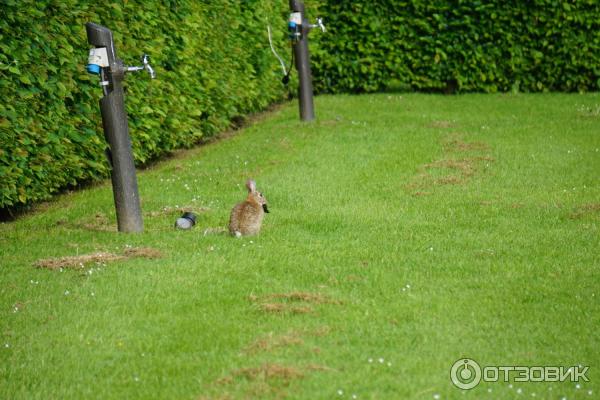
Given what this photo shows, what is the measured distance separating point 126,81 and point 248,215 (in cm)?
381

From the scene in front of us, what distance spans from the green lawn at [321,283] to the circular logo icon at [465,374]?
0.18 ft

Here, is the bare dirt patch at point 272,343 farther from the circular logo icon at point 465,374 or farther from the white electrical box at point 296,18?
the white electrical box at point 296,18

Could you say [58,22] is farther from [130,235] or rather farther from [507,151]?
[507,151]

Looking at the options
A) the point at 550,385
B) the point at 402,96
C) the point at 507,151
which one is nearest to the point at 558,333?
the point at 550,385

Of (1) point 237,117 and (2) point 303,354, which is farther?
(1) point 237,117

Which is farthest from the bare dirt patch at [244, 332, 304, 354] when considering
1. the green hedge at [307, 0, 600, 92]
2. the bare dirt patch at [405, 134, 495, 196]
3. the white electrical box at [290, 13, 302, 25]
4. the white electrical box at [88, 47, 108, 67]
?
the green hedge at [307, 0, 600, 92]

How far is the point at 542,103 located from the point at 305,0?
4664 millimetres

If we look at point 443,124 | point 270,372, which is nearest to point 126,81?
point 443,124

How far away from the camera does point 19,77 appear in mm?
9008

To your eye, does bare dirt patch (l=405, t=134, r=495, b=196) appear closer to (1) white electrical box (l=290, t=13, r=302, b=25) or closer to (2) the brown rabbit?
(2) the brown rabbit

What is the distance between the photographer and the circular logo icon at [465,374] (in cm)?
508

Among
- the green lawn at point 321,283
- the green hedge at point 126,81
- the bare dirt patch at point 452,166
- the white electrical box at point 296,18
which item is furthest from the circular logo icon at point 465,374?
the white electrical box at point 296,18

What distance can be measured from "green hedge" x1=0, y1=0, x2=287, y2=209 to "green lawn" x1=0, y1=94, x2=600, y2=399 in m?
0.47

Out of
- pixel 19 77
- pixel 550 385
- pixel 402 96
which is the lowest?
pixel 402 96
